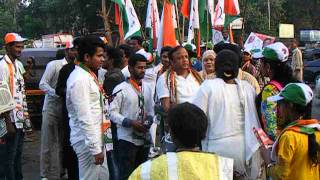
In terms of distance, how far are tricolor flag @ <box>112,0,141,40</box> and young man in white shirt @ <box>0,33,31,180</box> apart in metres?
3.64

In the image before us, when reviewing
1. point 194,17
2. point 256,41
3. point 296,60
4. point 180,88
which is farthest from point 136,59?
point 296,60

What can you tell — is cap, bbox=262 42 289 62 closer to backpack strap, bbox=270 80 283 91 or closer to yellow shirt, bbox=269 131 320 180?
backpack strap, bbox=270 80 283 91

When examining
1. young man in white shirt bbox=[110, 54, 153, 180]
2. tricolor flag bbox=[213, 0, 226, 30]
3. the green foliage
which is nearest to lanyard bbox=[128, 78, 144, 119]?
young man in white shirt bbox=[110, 54, 153, 180]

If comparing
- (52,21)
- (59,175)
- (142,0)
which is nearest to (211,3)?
(59,175)

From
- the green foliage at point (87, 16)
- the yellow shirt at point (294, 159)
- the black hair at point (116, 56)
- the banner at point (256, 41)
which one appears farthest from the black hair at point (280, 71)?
the green foliage at point (87, 16)

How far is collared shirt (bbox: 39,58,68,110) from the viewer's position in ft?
24.1

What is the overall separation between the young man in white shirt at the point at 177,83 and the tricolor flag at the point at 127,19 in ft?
15.0

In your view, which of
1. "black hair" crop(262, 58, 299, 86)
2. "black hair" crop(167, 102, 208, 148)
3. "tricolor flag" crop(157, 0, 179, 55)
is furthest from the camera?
"tricolor flag" crop(157, 0, 179, 55)

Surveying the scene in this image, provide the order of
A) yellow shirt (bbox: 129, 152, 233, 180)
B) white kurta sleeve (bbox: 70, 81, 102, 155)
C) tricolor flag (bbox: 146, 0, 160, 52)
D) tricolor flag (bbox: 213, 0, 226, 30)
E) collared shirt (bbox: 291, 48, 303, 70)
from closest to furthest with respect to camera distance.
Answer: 1. yellow shirt (bbox: 129, 152, 233, 180)
2. white kurta sleeve (bbox: 70, 81, 102, 155)
3. tricolor flag (bbox: 146, 0, 160, 52)
4. tricolor flag (bbox: 213, 0, 226, 30)
5. collared shirt (bbox: 291, 48, 303, 70)

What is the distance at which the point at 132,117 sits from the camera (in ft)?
19.0

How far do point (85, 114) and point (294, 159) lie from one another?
1.86m

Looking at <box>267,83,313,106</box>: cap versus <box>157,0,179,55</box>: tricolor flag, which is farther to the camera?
<box>157,0,179,55</box>: tricolor flag

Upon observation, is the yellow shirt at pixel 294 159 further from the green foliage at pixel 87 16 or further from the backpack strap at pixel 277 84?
the green foliage at pixel 87 16

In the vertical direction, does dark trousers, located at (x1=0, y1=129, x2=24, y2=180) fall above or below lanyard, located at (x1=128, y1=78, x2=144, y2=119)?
below
